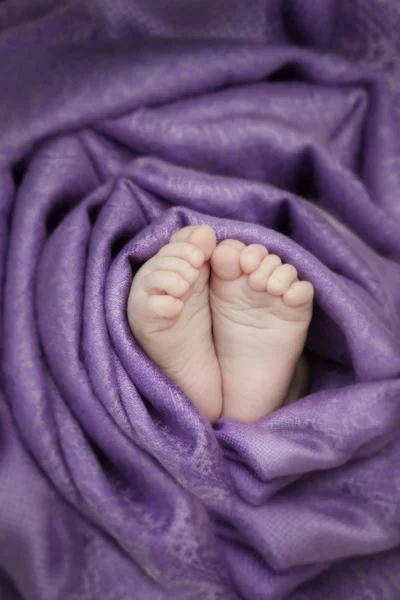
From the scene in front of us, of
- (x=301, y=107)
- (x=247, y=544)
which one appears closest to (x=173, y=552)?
(x=247, y=544)

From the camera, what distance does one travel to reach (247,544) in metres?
0.51

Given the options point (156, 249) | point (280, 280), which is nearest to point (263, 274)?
point (280, 280)

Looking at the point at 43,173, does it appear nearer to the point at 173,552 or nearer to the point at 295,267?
the point at 295,267

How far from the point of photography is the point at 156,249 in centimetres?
56

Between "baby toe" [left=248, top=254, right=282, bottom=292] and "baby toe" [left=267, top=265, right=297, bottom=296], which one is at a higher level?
"baby toe" [left=248, top=254, right=282, bottom=292]

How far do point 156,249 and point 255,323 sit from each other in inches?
5.3

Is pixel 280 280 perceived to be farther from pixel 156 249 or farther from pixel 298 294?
pixel 156 249

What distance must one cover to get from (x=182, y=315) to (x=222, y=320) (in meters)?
0.07

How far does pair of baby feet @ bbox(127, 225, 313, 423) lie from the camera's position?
0.49m

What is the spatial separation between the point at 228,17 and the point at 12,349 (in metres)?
0.50

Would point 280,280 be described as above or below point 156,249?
below

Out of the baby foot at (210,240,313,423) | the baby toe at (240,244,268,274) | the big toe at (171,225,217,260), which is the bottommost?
the baby foot at (210,240,313,423)

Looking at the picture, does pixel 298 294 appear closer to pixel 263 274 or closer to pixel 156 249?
pixel 263 274

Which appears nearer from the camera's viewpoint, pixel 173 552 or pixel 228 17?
pixel 173 552
